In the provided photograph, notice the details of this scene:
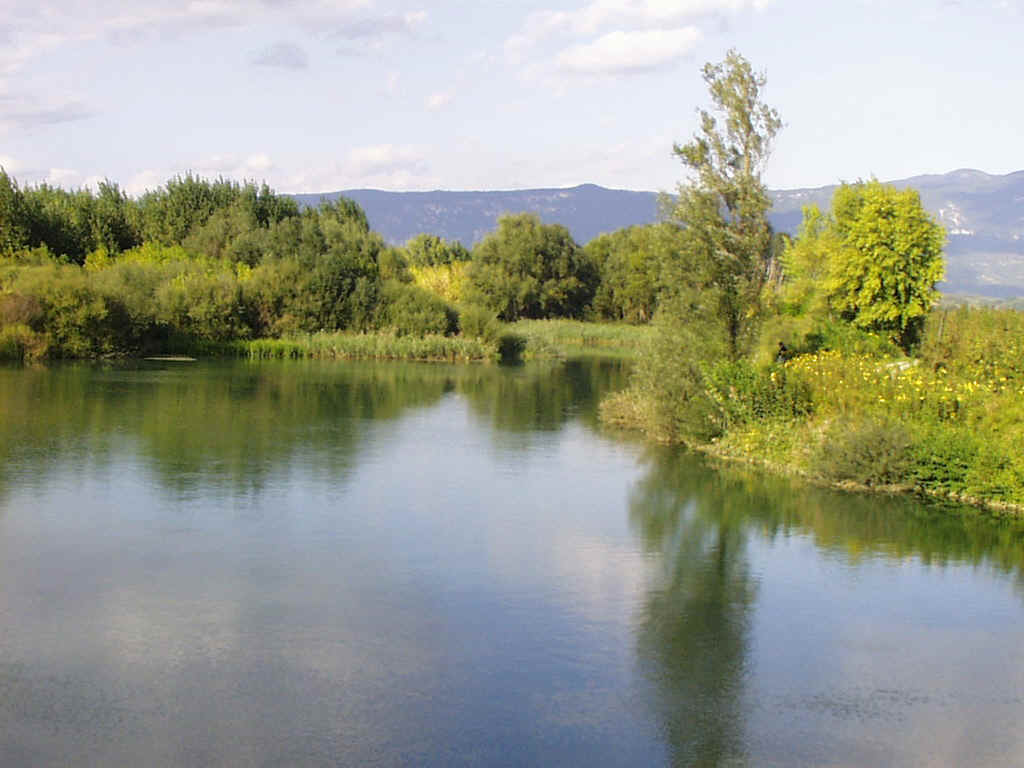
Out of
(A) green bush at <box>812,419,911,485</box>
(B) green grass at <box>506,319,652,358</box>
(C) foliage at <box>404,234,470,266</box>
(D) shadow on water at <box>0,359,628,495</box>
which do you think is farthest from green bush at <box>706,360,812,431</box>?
(C) foliage at <box>404,234,470,266</box>

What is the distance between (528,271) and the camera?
65000mm

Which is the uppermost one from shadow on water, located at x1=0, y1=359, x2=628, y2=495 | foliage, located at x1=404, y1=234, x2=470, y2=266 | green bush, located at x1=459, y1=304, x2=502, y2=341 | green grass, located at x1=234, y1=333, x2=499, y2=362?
foliage, located at x1=404, y1=234, x2=470, y2=266

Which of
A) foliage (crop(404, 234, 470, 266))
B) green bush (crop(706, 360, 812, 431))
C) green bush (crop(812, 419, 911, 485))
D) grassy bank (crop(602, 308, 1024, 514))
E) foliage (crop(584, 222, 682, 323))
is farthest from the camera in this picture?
foliage (crop(404, 234, 470, 266))

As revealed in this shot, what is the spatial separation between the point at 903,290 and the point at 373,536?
19747 millimetres

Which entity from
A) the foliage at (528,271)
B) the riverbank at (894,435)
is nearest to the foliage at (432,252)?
the foliage at (528,271)

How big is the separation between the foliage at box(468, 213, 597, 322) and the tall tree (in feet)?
139

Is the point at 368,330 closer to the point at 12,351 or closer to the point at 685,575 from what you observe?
the point at 12,351

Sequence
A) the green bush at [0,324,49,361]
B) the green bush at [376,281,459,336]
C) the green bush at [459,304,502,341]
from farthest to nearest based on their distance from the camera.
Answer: the green bush at [459,304,502,341] → the green bush at [376,281,459,336] → the green bush at [0,324,49,361]

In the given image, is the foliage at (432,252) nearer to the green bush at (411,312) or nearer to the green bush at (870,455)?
the green bush at (411,312)

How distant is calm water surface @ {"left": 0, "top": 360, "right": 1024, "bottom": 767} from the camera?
705 cm

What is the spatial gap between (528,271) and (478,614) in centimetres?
5623

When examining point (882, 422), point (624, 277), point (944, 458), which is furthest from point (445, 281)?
point (944, 458)

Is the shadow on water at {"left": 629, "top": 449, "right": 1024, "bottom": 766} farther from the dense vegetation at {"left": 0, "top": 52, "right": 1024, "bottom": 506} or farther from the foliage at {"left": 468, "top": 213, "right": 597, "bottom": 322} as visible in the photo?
the foliage at {"left": 468, "top": 213, "right": 597, "bottom": 322}

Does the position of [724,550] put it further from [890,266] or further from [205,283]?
[205,283]
